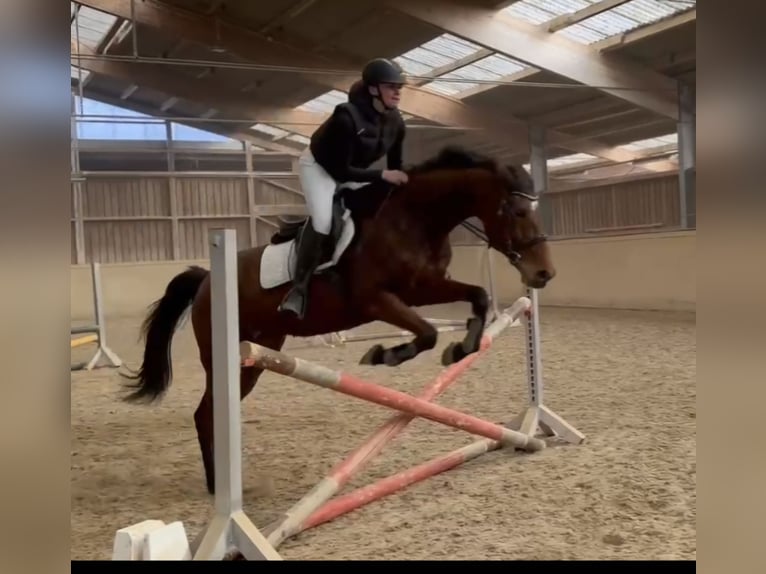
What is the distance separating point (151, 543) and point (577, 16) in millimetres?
1456

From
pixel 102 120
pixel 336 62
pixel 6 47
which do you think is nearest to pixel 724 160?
pixel 6 47

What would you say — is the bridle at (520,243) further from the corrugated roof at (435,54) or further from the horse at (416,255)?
the corrugated roof at (435,54)

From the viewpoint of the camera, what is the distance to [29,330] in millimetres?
488

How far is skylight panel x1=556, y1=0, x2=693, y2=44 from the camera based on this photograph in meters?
1.64

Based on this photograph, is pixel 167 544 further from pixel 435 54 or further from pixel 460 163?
pixel 435 54

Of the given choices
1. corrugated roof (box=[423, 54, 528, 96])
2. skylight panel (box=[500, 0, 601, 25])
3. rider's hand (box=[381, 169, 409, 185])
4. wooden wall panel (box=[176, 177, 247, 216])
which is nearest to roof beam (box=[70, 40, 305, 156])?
wooden wall panel (box=[176, 177, 247, 216])

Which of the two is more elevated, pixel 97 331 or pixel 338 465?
Result: pixel 97 331

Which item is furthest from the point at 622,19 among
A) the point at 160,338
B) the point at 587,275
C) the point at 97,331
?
the point at 97,331

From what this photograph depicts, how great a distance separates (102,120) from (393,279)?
0.91 meters

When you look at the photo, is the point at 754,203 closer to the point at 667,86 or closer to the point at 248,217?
the point at 248,217

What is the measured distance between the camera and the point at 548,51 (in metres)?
1.61

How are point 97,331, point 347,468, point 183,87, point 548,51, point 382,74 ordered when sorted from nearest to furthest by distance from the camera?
1. point 382,74
2. point 347,468
3. point 548,51
4. point 183,87
5. point 97,331

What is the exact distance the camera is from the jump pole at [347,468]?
44.5 inches

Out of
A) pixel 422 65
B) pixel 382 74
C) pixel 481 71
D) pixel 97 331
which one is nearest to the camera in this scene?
pixel 382 74
